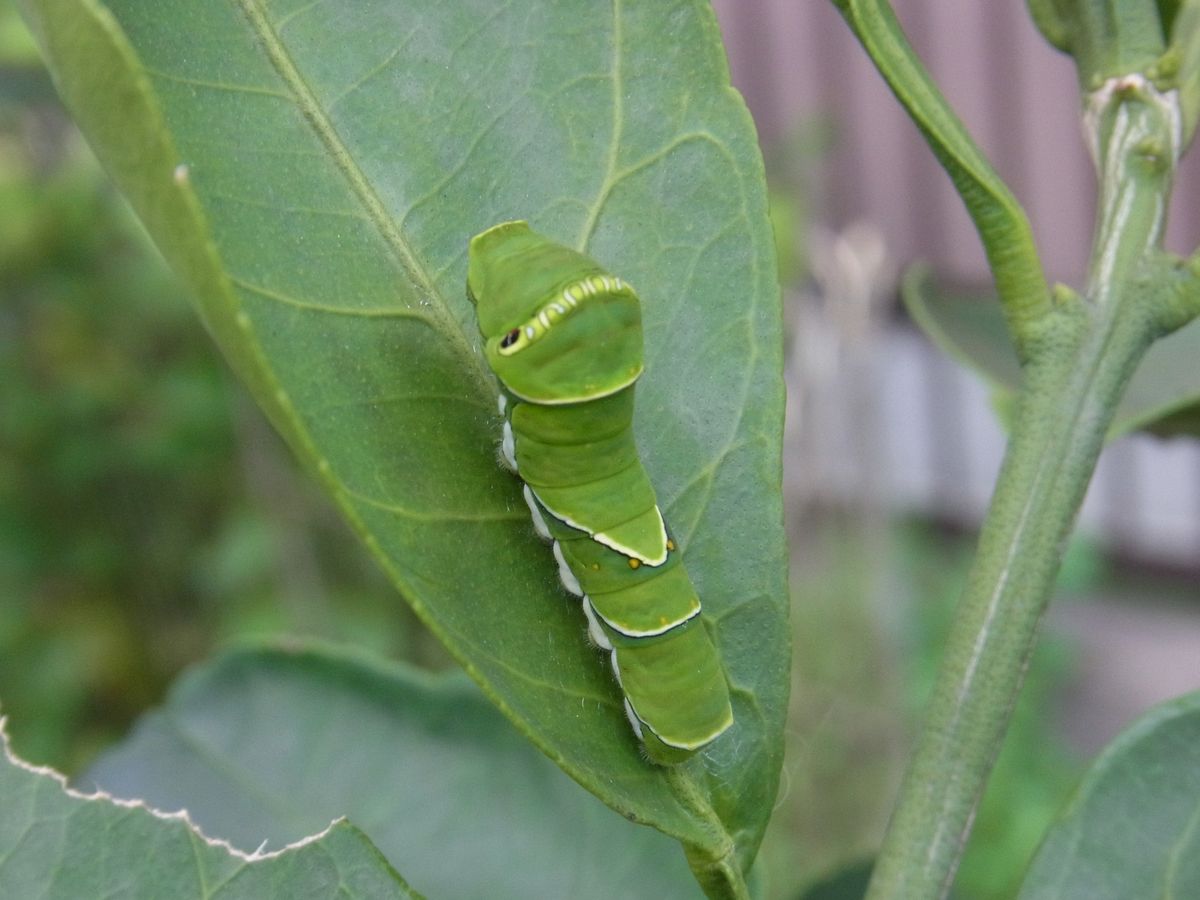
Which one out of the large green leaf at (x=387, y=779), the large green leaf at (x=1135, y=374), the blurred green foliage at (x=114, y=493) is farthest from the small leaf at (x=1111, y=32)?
the blurred green foliage at (x=114, y=493)

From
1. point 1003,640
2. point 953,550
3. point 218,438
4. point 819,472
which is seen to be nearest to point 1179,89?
point 1003,640

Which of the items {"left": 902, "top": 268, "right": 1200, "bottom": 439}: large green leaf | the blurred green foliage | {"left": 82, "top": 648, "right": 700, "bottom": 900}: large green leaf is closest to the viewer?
{"left": 82, "top": 648, "right": 700, "bottom": 900}: large green leaf

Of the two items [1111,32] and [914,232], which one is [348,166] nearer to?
[1111,32]

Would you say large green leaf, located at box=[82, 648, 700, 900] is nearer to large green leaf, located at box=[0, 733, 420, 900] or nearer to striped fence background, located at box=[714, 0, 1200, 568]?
large green leaf, located at box=[0, 733, 420, 900]

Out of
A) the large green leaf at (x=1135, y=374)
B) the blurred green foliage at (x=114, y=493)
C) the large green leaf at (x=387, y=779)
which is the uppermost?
the large green leaf at (x=1135, y=374)

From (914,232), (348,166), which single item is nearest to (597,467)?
(348,166)

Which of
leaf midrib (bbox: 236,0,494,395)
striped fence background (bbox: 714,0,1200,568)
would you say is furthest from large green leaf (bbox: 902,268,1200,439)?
striped fence background (bbox: 714,0,1200,568)

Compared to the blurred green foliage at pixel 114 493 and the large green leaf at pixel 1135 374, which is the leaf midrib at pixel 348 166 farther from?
the blurred green foliage at pixel 114 493

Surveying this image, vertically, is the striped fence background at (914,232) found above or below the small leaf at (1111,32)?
below
